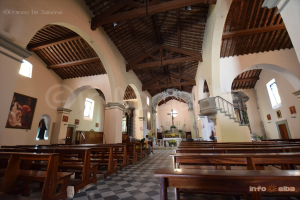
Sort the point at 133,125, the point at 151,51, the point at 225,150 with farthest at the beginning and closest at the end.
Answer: the point at 133,125 < the point at 151,51 < the point at 225,150

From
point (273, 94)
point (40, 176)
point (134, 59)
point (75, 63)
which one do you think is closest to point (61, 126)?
point (75, 63)

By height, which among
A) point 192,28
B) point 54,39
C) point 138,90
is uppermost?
point 192,28

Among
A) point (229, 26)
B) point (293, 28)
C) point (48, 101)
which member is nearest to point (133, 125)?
point (48, 101)

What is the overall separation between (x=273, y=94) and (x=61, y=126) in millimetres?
13840

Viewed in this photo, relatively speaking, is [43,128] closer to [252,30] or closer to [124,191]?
[124,191]

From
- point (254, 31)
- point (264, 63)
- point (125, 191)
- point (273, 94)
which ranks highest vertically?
point (254, 31)

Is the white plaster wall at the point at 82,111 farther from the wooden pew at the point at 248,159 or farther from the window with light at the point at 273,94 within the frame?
the window with light at the point at 273,94

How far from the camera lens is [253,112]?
36.2ft

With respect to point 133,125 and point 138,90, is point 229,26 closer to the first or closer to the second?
point 138,90

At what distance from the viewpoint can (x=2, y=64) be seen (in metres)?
2.60

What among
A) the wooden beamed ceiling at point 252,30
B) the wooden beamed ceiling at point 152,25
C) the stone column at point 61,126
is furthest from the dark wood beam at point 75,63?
the wooden beamed ceiling at point 252,30

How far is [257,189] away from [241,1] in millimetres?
6460

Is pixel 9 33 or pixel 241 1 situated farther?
pixel 241 1

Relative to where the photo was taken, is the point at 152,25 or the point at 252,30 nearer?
the point at 252,30
